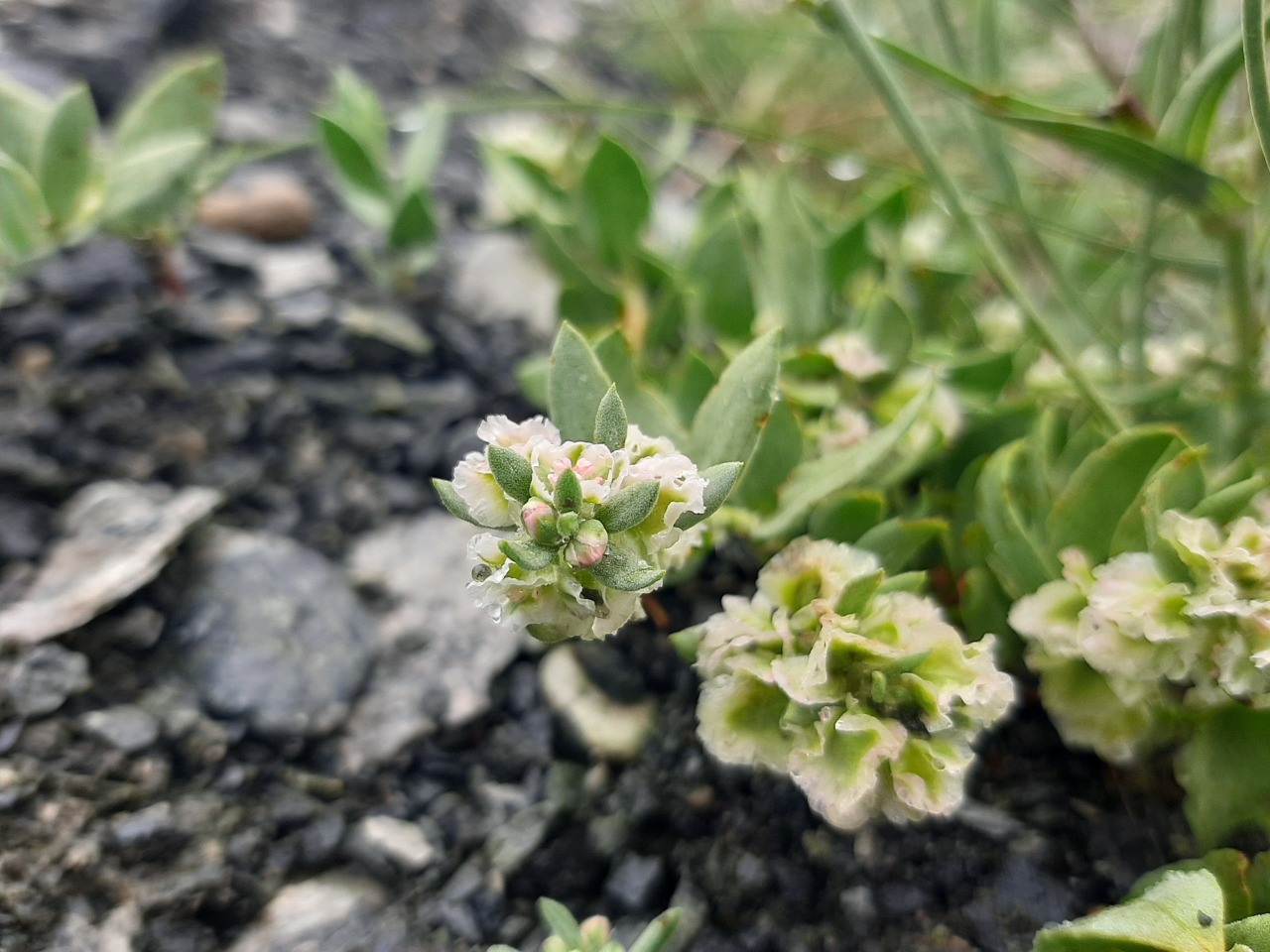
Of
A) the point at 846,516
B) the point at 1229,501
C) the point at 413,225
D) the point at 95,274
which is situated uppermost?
the point at 1229,501

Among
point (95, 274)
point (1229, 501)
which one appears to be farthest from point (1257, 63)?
point (95, 274)

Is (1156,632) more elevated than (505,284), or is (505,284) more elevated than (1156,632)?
(1156,632)

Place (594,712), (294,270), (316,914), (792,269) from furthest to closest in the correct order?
1. (294,270)
2. (792,269)
3. (594,712)
4. (316,914)

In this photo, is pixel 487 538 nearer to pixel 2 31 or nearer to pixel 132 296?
pixel 132 296

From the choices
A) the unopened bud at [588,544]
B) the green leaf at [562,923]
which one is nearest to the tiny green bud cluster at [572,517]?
→ the unopened bud at [588,544]

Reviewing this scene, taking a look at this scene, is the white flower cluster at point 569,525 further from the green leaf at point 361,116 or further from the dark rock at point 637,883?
the green leaf at point 361,116

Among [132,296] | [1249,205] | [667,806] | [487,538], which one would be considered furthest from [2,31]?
[1249,205]

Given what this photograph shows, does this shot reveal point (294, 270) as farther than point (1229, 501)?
Yes

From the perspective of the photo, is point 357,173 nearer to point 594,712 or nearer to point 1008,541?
point 594,712
